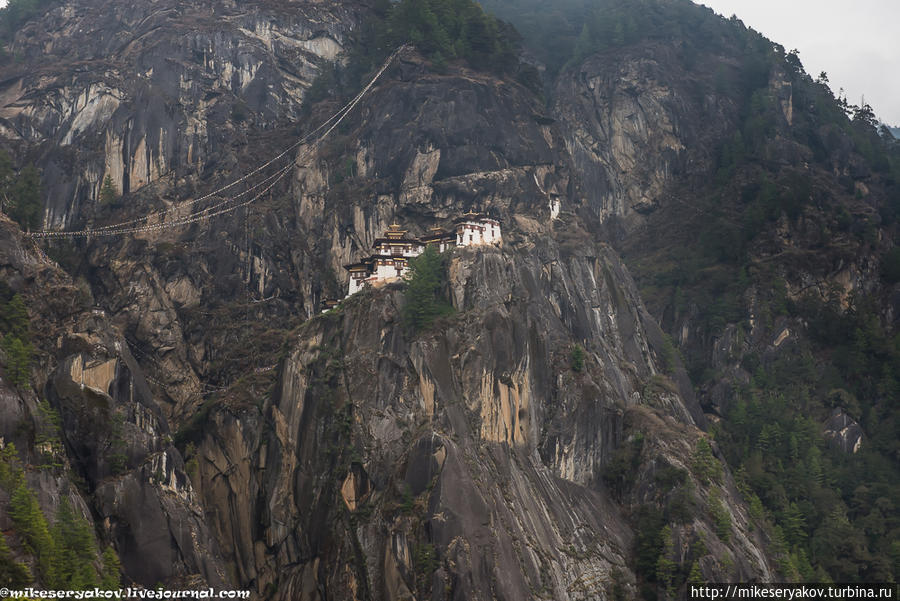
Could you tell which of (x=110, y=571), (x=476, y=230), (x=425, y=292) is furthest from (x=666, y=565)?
(x=110, y=571)

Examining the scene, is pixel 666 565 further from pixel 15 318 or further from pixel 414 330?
pixel 15 318

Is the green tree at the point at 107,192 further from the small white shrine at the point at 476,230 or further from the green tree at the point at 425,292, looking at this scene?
the small white shrine at the point at 476,230

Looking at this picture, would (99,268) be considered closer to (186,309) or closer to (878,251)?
(186,309)

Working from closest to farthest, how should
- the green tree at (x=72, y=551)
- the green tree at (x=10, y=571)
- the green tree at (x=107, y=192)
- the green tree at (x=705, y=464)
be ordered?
1. the green tree at (x=10, y=571)
2. the green tree at (x=72, y=551)
3. the green tree at (x=705, y=464)
4. the green tree at (x=107, y=192)

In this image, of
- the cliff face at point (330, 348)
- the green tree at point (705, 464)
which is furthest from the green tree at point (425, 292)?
the green tree at point (705, 464)

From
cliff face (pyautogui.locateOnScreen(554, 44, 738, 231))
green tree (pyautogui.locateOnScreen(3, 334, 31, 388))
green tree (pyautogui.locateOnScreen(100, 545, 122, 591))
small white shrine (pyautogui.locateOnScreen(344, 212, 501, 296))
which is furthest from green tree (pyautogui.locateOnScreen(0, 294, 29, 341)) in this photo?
cliff face (pyautogui.locateOnScreen(554, 44, 738, 231))

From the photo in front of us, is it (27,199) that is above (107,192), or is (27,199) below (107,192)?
below
